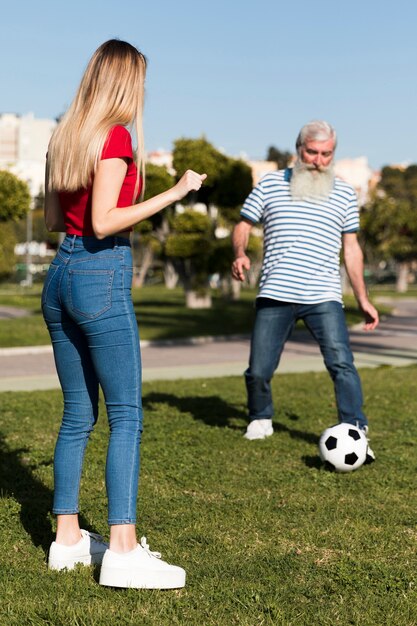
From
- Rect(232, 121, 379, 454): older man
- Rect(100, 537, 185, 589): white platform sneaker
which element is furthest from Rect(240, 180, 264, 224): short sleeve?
Rect(100, 537, 185, 589): white platform sneaker

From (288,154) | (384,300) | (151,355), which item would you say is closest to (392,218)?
(384,300)

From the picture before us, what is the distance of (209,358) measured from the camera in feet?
53.4

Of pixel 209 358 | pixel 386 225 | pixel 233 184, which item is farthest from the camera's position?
pixel 386 225

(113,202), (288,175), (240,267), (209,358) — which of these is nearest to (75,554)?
(113,202)

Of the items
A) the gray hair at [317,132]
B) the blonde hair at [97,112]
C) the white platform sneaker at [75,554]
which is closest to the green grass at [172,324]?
the gray hair at [317,132]

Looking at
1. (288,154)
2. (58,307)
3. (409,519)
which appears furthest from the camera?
(288,154)

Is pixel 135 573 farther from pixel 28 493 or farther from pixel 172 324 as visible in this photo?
pixel 172 324

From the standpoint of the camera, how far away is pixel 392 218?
4997 centimetres

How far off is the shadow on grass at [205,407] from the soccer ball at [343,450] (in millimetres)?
1730

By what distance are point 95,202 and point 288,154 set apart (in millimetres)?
139555

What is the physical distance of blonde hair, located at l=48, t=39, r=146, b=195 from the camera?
11.8 feet

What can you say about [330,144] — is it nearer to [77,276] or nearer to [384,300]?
[77,276]

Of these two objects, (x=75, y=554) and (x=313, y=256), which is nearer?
(x=75, y=554)

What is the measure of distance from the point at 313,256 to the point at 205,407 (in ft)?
9.31
